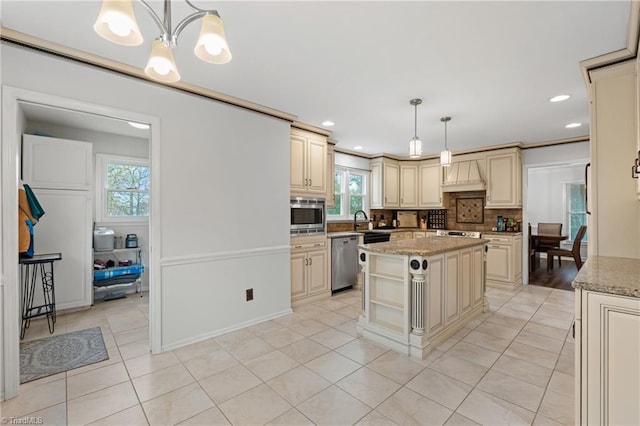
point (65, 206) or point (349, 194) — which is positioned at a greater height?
point (349, 194)

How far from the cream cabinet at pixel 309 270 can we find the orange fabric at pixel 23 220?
256 cm

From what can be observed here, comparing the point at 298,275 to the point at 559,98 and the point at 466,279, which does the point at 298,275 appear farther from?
the point at 559,98

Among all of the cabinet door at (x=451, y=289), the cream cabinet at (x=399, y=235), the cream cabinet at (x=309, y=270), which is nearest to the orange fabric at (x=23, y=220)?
the cream cabinet at (x=309, y=270)

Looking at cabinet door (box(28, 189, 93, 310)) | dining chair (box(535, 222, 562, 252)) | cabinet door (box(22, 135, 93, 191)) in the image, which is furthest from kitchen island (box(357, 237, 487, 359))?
dining chair (box(535, 222, 562, 252))

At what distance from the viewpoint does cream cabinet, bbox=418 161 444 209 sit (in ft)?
19.3

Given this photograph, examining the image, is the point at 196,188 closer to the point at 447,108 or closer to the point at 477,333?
the point at 447,108

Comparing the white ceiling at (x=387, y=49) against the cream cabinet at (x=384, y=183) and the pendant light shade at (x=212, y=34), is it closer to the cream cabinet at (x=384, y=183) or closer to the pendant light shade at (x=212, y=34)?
the pendant light shade at (x=212, y=34)

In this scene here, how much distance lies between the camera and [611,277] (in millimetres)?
1459

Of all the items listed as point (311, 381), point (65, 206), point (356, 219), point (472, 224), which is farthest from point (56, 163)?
point (472, 224)

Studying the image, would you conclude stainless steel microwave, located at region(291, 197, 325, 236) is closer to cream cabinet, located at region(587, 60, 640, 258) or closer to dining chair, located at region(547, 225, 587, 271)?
cream cabinet, located at region(587, 60, 640, 258)

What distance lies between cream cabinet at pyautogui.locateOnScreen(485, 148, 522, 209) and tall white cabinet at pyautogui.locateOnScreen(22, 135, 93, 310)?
6219 millimetres

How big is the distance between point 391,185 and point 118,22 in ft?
17.7

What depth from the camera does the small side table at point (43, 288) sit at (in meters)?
3.04

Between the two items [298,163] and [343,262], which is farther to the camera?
[343,262]
